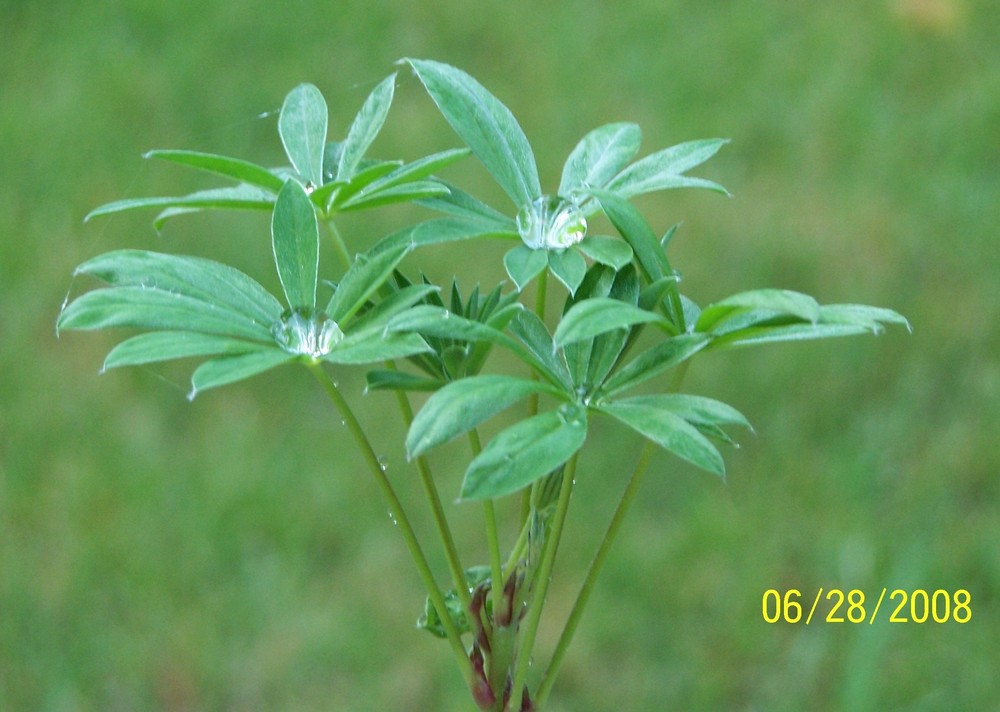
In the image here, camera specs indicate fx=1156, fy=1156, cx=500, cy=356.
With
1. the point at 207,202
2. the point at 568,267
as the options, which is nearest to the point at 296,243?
the point at 207,202

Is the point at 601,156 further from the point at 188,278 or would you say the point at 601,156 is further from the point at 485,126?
the point at 188,278

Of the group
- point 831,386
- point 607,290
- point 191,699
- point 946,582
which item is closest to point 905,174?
point 831,386

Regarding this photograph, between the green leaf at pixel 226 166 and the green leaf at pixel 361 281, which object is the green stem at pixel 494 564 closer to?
the green leaf at pixel 361 281

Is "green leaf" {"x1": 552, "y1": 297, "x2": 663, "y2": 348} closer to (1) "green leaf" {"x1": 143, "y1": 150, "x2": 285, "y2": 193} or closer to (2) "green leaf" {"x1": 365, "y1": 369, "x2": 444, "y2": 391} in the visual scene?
(2) "green leaf" {"x1": 365, "y1": 369, "x2": 444, "y2": 391}

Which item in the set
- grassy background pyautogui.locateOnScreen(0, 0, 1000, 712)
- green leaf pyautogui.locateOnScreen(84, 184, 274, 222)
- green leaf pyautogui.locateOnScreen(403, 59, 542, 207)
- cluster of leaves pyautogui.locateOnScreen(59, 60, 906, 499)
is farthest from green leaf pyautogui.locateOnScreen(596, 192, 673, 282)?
grassy background pyautogui.locateOnScreen(0, 0, 1000, 712)

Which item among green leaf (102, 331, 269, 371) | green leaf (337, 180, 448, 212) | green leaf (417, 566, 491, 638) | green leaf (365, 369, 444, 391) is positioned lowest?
green leaf (417, 566, 491, 638)

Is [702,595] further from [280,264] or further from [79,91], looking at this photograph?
[79,91]

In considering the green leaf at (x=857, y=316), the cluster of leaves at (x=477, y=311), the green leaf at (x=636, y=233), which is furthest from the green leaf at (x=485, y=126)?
the green leaf at (x=857, y=316)
